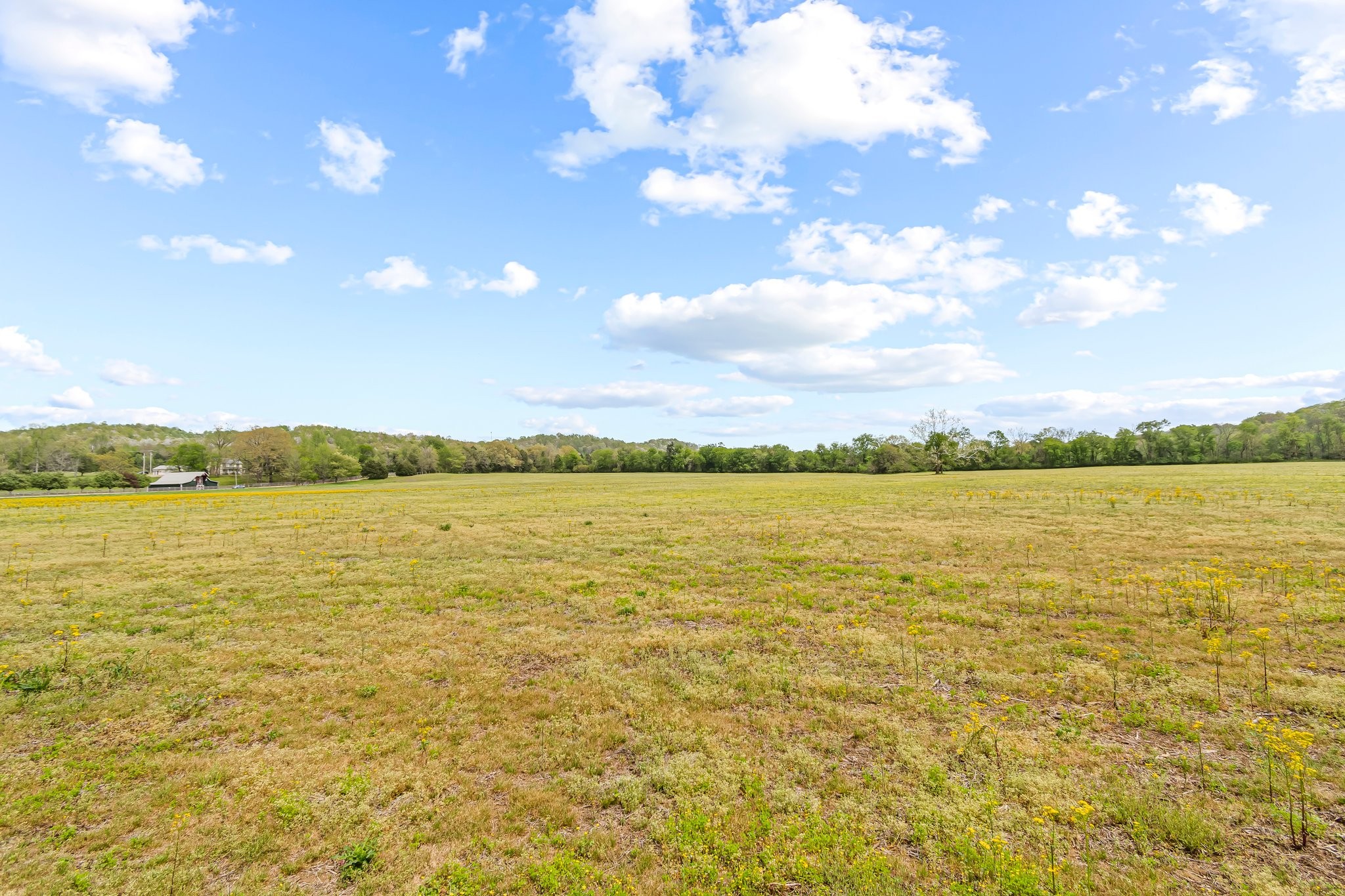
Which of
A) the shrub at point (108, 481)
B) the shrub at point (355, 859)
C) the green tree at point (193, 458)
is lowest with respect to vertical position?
the shrub at point (355, 859)

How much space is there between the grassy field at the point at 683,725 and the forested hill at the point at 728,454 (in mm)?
84425

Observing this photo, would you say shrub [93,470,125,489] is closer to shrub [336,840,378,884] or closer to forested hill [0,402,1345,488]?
forested hill [0,402,1345,488]

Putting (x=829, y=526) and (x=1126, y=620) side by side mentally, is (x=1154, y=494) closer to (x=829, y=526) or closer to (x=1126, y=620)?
(x=829, y=526)

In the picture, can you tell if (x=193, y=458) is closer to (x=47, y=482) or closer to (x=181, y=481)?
(x=181, y=481)

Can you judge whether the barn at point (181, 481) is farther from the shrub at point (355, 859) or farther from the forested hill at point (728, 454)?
the shrub at point (355, 859)

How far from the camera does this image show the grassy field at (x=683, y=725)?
5.01 metres

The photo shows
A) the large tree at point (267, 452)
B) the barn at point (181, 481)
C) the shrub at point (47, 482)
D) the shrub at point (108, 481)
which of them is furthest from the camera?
the large tree at point (267, 452)

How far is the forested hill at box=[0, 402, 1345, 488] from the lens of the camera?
302 feet

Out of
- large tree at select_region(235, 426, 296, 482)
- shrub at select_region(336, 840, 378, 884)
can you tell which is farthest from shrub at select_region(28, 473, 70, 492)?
shrub at select_region(336, 840, 378, 884)

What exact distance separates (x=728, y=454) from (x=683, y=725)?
114 metres

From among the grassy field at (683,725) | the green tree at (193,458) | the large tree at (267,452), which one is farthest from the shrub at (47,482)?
→ the grassy field at (683,725)

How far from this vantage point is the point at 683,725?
7469mm

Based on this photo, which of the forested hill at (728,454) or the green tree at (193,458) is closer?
the forested hill at (728,454)

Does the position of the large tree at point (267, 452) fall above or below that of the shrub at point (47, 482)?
above
